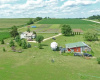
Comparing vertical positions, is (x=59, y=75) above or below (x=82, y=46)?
below

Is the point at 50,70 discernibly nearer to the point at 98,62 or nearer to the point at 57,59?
the point at 57,59

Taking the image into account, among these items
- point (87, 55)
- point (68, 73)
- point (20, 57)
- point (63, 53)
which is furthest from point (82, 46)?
point (20, 57)

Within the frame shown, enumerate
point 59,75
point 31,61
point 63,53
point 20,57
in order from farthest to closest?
point 63,53 → point 20,57 → point 31,61 → point 59,75

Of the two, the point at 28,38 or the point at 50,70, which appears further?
the point at 28,38

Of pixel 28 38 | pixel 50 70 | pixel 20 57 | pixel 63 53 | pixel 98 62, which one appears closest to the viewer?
pixel 50 70

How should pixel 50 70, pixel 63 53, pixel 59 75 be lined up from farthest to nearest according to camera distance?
pixel 63 53 → pixel 50 70 → pixel 59 75

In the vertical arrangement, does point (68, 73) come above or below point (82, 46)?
below

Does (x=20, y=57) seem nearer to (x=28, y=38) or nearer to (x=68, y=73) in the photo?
(x=68, y=73)

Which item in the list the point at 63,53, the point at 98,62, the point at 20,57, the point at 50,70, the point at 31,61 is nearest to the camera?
the point at 50,70

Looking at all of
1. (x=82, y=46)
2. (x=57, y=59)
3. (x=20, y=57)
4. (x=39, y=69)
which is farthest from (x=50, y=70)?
(x=82, y=46)
